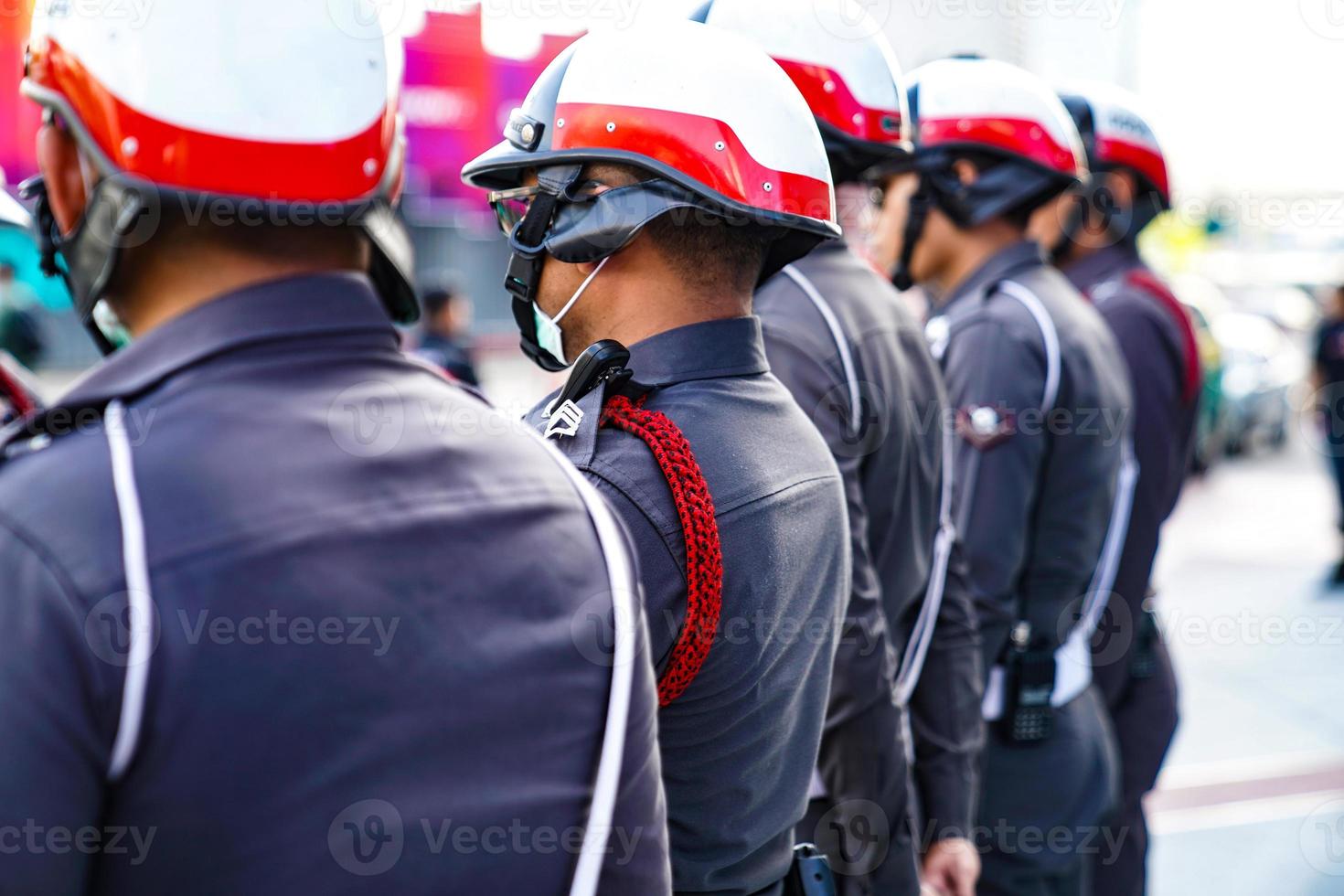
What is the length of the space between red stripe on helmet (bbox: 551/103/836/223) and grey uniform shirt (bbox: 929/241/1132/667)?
132 cm

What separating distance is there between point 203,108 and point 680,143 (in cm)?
80

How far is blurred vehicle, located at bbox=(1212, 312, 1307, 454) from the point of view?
1438 cm

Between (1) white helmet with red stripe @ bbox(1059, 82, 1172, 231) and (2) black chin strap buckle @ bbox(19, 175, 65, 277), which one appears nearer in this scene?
(2) black chin strap buckle @ bbox(19, 175, 65, 277)

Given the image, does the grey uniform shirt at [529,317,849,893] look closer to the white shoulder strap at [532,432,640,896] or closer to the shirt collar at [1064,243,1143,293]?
the white shoulder strap at [532,432,640,896]

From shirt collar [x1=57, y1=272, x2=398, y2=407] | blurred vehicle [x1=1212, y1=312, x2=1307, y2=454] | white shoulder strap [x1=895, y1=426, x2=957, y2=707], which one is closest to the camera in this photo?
shirt collar [x1=57, y1=272, x2=398, y2=407]

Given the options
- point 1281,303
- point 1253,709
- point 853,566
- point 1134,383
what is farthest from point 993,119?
point 1281,303

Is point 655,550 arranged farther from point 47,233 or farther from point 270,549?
point 47,233

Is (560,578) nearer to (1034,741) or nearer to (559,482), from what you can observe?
(559,482)

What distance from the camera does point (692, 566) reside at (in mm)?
1576

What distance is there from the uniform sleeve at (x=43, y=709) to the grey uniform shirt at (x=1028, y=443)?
2.27m

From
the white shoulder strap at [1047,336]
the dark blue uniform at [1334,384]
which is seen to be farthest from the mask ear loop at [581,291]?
the dark blue uniform at [1334,384]

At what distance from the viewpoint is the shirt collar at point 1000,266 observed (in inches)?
125

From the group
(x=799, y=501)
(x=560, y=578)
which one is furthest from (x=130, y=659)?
(x=799, y=501)

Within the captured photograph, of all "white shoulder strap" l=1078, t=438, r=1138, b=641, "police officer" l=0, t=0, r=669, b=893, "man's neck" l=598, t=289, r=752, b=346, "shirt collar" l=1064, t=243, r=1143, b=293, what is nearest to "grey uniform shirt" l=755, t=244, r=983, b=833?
"man's neck" l=598, t=289, r=752, b=346
